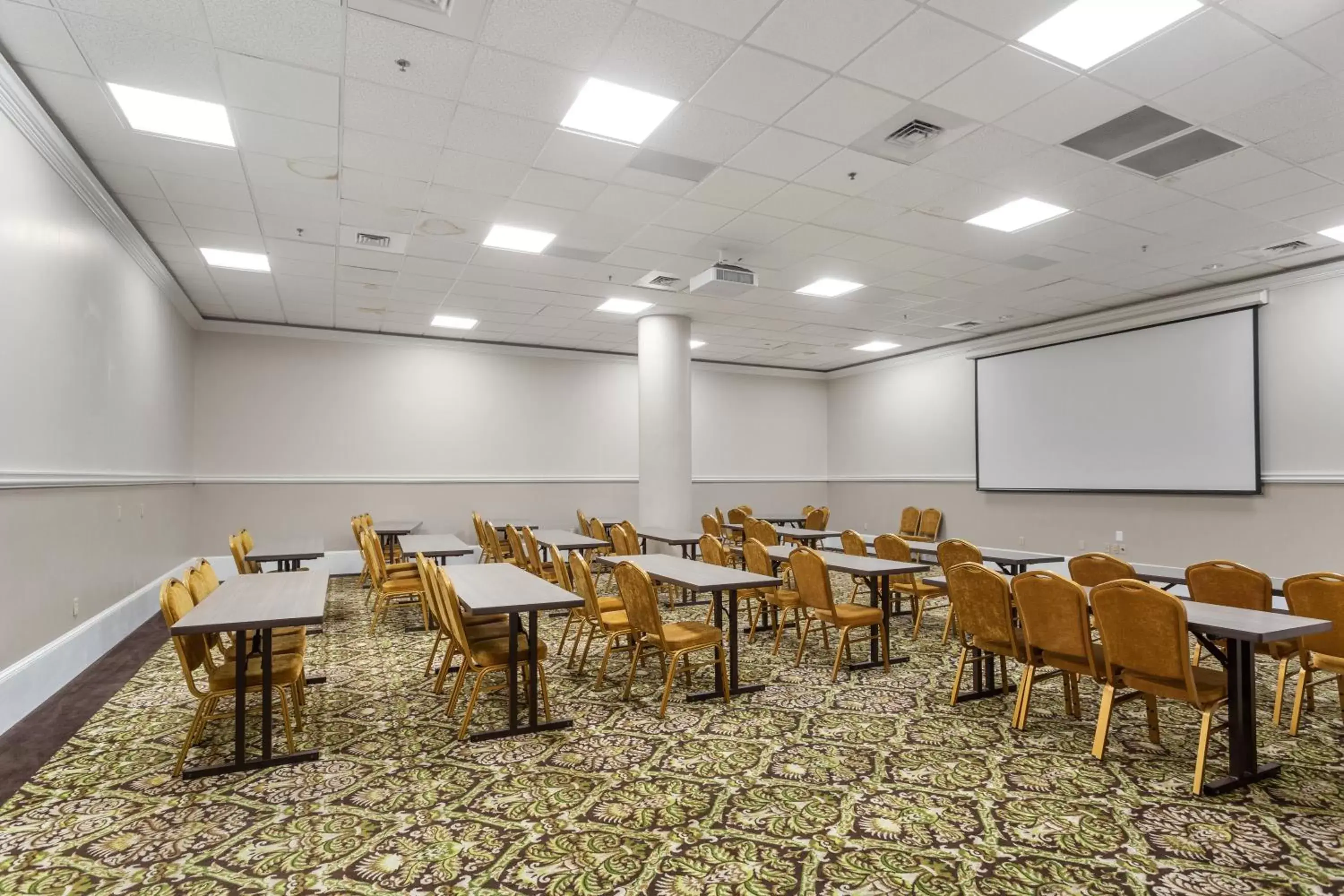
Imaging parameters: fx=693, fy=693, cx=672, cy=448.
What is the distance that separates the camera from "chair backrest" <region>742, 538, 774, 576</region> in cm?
565

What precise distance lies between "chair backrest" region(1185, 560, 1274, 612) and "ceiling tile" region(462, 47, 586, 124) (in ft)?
15.9

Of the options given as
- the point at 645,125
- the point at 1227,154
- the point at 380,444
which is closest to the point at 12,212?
the point at 645,125

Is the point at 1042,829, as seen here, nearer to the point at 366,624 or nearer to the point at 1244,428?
the point at 366,624

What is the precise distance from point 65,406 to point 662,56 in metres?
4.72

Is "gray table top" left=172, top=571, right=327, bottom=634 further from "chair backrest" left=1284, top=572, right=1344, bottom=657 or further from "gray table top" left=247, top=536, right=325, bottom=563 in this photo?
"chair backrest" left=1284, top=572, right=1344, bottom=657

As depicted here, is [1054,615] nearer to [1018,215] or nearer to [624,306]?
[1018,215]

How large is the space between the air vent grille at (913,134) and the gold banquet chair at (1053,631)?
288 centimetres

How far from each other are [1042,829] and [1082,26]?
3.81m

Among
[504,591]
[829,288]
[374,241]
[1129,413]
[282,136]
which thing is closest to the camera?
[504,591]

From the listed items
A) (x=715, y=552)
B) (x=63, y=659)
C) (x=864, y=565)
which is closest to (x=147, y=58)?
(x=63, y=659)

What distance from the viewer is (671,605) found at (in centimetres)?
776

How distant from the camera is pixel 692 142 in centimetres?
473

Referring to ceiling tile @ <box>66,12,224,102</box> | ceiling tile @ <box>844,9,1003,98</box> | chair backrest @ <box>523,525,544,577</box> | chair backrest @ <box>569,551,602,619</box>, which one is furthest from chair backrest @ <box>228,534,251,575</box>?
ceiling tile @ <box>844,9,1003,98</box>

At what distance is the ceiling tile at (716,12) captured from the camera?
3.36m
